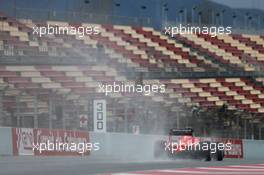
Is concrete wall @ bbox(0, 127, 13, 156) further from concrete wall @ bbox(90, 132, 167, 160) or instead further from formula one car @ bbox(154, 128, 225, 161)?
formula one car @ bbox(154, 128, 225, 161)

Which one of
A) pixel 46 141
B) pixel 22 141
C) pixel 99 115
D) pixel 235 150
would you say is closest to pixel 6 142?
pixel 22 141

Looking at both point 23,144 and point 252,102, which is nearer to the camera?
point 23,144

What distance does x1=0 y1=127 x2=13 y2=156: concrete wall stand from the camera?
21312mm

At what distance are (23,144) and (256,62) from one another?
1768 cm

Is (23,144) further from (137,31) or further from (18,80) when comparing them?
(137,31)

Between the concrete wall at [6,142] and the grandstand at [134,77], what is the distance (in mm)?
260

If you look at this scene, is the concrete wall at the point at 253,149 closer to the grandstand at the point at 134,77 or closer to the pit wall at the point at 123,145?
the grandstand at the point at 134,77

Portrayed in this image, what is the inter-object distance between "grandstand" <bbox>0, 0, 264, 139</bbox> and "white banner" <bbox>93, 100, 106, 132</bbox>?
0.20m

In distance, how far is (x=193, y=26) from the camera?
1419 inches

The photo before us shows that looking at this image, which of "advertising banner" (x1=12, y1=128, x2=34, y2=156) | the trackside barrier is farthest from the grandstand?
the trackside barrier

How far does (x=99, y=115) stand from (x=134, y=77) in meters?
6.59

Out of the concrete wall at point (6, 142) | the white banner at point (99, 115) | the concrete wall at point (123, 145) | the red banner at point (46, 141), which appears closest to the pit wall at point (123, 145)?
the concrete wall at point (123, 145)

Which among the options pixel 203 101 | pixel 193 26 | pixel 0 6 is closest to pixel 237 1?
pixel 193 26

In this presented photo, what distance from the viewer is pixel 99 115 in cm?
2297
